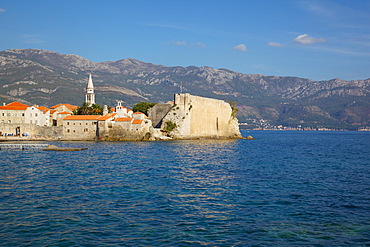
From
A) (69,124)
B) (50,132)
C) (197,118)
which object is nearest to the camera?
(69,124)

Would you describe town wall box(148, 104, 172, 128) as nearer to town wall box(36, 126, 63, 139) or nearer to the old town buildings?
the old town buildings

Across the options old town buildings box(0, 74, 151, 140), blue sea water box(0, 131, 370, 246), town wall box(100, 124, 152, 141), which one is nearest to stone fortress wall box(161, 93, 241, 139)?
old town buildings box(0, 74, 151, 140)

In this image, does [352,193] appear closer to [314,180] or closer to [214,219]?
[314,180]

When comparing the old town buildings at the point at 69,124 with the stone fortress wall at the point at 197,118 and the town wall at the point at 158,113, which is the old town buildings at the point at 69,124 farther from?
the stone fortress wall at the point at 197,118

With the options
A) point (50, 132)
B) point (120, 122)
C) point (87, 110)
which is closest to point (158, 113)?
point (120, 122)

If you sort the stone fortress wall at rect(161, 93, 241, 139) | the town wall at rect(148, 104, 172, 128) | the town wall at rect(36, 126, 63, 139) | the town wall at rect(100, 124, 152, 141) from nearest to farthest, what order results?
the town wall at rect(100, 124, 152, 141), the town wall at rect(36, 126, 63, 139), the stone fortress wall at rect(161, 93, 241, 139), the town wall at rect(148, 104, 172, 128)

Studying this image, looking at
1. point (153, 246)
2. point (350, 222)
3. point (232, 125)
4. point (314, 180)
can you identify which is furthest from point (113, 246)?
point (232, 125)

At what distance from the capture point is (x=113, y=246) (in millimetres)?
10438

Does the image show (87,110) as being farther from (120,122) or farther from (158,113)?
(158,113)

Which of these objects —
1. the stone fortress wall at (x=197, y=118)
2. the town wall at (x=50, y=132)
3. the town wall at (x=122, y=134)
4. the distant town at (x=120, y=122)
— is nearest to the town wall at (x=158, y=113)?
the distant town at (x=120, y=122)

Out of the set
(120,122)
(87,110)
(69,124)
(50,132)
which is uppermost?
(87,110)

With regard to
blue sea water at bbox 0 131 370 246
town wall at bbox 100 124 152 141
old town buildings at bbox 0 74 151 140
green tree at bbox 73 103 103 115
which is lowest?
blue sea water at bbox 0 131 370 246

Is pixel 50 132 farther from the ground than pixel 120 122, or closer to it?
closer to it

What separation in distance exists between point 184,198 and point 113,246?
21.7 feet
